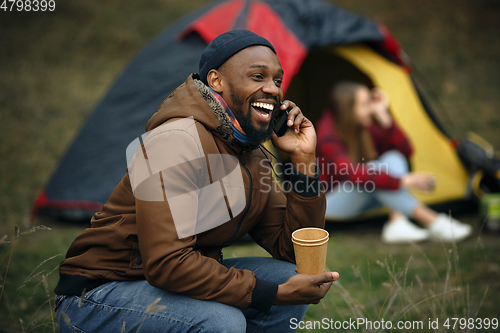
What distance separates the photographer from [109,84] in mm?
7590

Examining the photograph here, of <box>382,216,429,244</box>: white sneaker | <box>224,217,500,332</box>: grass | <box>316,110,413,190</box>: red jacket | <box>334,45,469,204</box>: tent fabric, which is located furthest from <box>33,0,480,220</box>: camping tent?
<box>224,217,500,332</box>: grass

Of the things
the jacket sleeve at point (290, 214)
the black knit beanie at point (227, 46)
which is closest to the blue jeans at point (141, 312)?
the jacket sleeve at point (290, 214)

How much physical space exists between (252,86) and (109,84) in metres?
6.50

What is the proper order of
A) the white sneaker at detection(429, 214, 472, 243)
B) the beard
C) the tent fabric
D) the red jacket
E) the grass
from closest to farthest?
1. the beard
2. the grass
3. the white sneaker at detection(429, 214, 472, 243)
4. the red jacket
5. the tent fabric

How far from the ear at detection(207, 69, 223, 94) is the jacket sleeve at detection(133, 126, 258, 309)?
0.28 metres

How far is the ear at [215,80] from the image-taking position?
1.70 m

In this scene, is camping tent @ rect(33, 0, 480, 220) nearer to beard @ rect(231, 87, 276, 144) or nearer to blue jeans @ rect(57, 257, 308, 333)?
beard @ rect(231, 87, 276, 144)

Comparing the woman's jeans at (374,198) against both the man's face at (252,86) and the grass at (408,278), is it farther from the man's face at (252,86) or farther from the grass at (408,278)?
the man's face at (252,86)

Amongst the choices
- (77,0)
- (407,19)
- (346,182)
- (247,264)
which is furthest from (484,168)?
(77,0)

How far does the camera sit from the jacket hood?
5.24ft

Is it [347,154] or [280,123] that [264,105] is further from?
[347,154]

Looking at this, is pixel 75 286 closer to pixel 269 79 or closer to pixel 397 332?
pixel 269 79

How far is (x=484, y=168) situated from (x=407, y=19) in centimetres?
595

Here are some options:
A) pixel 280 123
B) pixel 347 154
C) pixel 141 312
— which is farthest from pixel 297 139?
pixel 347 154
